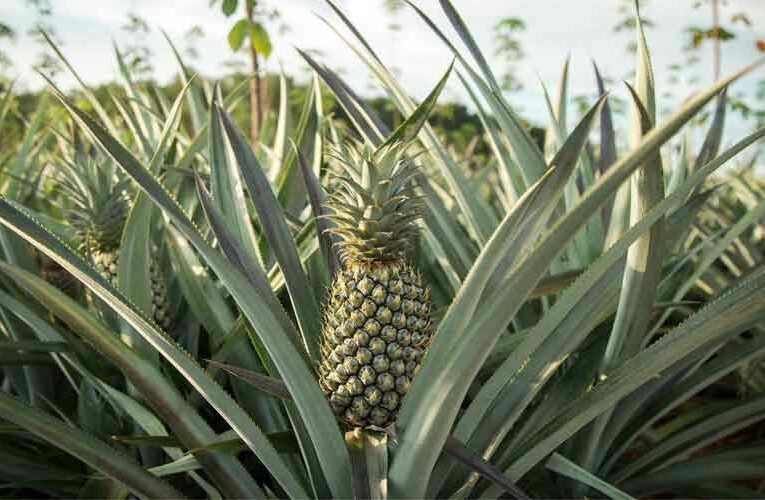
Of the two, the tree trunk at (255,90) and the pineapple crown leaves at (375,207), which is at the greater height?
the tree trunk at (255,90)

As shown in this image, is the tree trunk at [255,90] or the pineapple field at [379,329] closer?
the pineapple field at [379,329]

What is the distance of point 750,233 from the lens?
2830 mm

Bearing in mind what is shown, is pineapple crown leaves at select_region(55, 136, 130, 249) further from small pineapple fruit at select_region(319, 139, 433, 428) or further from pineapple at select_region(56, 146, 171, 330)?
small pineapple fruit at select_region(319, 139, 433, 428)

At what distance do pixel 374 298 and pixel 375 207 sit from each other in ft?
0.45

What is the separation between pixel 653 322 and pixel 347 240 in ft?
2.98

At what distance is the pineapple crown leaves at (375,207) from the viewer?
1.00 metres

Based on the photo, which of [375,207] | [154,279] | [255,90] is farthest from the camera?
[255,90]

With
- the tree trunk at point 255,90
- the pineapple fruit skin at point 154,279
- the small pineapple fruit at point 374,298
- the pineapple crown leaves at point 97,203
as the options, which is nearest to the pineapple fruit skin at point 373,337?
the small pineapple fruit at point 374,298

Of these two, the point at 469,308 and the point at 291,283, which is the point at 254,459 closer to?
the point at 291,283

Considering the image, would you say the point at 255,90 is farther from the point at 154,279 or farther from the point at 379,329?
the point at 379,329

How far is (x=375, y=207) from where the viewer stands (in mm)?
995

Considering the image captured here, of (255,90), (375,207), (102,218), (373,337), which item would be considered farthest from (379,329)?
(255,90)

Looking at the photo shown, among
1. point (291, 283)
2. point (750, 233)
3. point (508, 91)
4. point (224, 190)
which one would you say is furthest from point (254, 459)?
point (508, 91)

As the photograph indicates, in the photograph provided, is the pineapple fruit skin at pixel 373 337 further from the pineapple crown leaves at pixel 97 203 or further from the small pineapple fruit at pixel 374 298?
the pineapple crown leaves at pixel 97 203
